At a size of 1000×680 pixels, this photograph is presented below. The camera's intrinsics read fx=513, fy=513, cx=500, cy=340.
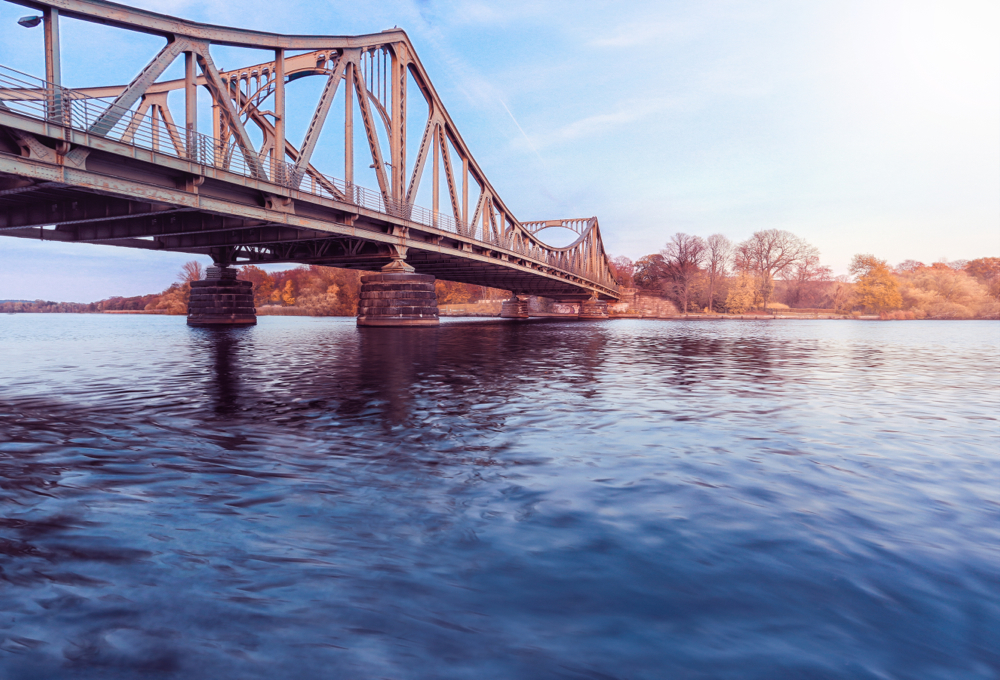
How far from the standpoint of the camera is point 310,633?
96.3 inches

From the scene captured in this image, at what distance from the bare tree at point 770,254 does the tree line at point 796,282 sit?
16 centimetres

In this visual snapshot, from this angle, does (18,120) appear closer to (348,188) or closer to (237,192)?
(237,192)

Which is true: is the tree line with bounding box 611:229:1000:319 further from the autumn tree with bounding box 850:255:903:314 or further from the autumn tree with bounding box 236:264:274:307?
the autumn tree with bounding box 236:264:274:307

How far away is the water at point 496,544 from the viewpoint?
2320 millimetres

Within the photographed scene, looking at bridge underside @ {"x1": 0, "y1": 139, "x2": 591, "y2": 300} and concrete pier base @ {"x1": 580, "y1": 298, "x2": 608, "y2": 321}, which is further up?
bridge underside @ {"x1": 0, "y1": 139, "x2": 591, "y2": 300}

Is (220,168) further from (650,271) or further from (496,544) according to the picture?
(650,271)

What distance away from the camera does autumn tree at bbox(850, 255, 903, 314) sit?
80.9 meters

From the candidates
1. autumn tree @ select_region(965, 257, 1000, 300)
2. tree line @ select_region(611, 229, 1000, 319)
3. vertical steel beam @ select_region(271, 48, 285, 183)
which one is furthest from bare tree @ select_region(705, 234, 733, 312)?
vertical steel beam @ select_region(271, 48, 285, 183)

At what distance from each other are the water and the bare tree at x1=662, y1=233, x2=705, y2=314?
324 feet

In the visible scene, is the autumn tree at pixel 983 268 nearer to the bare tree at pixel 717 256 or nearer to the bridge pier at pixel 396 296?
the bare tree at pixel 717 256

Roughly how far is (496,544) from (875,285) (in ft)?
325

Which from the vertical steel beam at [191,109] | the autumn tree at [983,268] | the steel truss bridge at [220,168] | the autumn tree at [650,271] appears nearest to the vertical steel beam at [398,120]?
the steel truss bridge at [220,168]

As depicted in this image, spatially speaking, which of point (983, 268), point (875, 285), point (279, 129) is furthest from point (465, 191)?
point (983, 268)

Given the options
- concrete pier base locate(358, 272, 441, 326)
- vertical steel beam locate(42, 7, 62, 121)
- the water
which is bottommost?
the water
